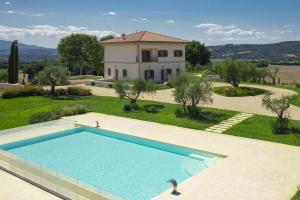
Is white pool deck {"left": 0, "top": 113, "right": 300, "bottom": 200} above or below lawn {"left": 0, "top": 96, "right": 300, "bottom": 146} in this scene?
below

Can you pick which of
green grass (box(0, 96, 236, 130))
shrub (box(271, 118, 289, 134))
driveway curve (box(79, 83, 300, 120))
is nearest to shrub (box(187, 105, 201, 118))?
green grass (box(0, 96, 236, 130))

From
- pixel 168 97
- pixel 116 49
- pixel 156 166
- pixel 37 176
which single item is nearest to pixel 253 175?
pixel 156 166

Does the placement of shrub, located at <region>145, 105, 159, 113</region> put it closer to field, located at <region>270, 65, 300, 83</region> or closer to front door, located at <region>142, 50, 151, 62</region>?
front door, located at <region>142, 50, 151, 62</region>

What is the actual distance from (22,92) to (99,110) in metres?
12.1

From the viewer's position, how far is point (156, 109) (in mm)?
24812

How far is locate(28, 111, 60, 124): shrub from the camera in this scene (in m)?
21.9

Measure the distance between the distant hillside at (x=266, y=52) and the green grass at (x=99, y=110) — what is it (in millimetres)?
108481

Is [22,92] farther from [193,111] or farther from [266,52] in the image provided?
[266,52]

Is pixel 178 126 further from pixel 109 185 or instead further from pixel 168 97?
pixel 168 97

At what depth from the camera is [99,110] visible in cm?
2561

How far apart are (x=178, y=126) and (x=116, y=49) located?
26.4 metres

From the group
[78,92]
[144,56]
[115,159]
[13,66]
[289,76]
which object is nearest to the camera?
[115,159]

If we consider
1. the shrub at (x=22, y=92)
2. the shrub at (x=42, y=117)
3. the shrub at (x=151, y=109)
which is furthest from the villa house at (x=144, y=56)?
the shrub at (x=42, y=117)

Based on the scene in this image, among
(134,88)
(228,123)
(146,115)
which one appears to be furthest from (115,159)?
(134,88)
